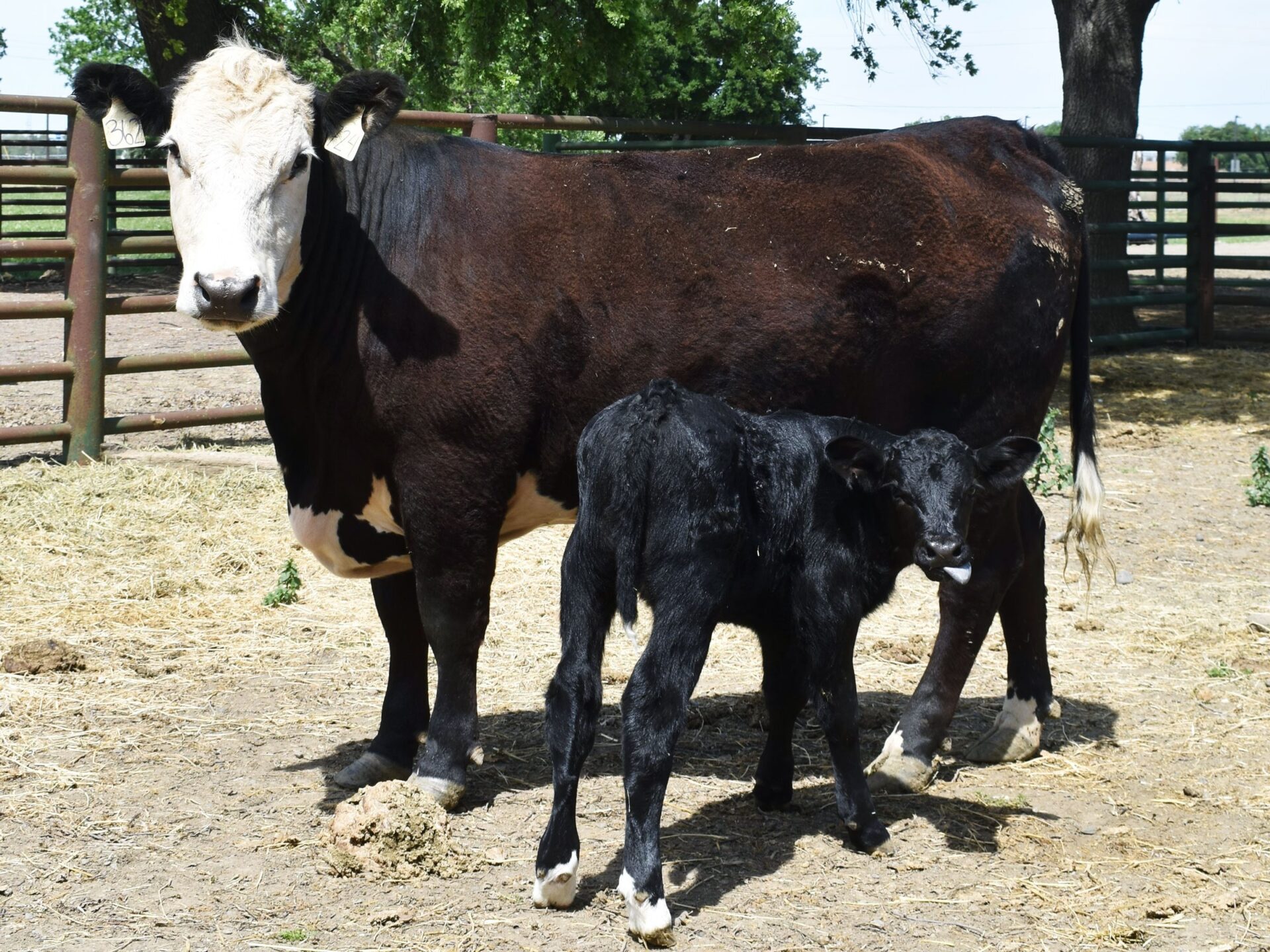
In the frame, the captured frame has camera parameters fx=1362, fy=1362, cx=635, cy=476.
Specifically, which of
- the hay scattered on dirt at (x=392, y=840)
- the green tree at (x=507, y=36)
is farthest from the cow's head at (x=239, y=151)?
the green tree at (x=507, y=36)

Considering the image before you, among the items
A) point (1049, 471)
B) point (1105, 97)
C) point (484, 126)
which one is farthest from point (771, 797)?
point (1105, 97)

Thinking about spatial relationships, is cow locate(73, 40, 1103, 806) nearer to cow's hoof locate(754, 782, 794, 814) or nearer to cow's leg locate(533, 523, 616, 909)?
cow's hoof locate(754, 782, 794, 814)

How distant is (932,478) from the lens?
399 centimetres

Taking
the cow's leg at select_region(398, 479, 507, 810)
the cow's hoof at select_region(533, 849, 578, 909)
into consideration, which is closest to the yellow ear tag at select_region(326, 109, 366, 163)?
the cow's leg at select_region(398, 479, 507, 810)

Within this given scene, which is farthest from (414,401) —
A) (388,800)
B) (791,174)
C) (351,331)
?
(791,174)

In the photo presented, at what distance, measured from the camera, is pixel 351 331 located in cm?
451

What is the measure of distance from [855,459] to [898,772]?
4.23 feet

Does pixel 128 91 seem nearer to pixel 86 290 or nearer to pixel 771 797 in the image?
pixel 771 797

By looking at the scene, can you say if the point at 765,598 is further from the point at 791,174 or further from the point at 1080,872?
the point at 791,174

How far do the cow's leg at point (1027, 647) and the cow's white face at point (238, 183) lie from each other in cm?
281

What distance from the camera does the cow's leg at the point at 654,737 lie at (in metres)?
3.52

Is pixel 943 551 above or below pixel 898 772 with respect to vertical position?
above

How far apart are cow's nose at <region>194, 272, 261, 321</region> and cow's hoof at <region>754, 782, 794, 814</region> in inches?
87.3

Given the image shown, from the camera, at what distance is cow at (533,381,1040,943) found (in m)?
3.67
